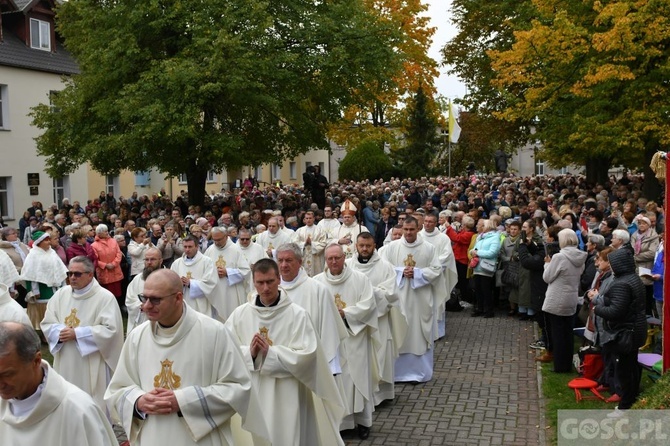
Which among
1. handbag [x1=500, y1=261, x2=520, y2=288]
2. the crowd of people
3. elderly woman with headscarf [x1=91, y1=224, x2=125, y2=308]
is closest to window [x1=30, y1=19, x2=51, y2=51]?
the crowd of people

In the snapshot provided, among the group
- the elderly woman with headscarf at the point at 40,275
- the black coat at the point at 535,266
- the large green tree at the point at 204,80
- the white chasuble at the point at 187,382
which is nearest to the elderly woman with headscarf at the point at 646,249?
the black coat at the point at 535,266

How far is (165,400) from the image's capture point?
4.49m

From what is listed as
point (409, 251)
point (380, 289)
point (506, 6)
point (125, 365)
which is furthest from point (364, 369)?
point (506, 6)

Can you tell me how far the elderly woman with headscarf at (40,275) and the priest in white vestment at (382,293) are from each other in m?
5.47

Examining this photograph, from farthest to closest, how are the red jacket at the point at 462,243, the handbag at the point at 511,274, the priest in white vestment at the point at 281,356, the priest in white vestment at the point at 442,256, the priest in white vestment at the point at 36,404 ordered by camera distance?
the red jacket at the point at 462,243 → the handbag at the point at 511,274 → the priest in white vestment at the point at 442,256 → the priest in white vestment at the point at 281,356 → the priest in white vestment at the point at 36,404

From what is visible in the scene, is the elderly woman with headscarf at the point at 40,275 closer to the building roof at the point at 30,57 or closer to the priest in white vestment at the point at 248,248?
the priest in white vestment at the point at 248,248

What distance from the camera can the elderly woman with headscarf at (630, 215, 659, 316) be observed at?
10938 millimetres

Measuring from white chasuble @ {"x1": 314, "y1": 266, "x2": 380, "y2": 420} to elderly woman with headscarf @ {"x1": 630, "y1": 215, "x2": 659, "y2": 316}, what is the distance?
4.88 meters

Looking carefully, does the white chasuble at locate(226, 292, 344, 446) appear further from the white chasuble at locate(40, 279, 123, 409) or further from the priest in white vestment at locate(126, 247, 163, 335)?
the priest in white vestment at locate(126, 247, 163, 335)

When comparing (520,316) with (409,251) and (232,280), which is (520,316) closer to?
(409,251)

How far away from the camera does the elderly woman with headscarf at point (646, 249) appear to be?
1094cm

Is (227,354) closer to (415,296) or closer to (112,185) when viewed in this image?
(415,296)

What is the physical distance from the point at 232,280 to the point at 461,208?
305 inches

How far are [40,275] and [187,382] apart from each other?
Result: 814cm
